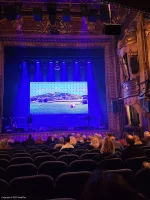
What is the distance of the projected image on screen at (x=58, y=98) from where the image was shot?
59.7ft

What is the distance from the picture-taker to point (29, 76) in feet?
65.4

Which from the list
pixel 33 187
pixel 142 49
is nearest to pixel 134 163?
pixel 33 187

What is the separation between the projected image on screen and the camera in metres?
18.2

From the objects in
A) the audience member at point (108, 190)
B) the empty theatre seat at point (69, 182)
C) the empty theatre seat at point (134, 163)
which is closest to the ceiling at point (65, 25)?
the empty theatre seat at point (134, 163)

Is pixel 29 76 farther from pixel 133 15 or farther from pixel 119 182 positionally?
pixel 119 182

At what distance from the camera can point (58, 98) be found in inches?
728

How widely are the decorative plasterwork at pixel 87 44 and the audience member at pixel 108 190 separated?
49.1 ft

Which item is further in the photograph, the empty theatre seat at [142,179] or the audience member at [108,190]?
the empty theatre seat at [142,179]

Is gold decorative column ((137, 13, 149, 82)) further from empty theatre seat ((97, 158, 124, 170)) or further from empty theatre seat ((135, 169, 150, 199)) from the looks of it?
empty theatre seat ((135, 169, 150, 199))

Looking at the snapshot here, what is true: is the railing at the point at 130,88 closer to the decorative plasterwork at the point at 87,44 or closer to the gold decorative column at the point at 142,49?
the gold decorative column at the point at 142,49

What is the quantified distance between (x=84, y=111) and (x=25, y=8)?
947cm

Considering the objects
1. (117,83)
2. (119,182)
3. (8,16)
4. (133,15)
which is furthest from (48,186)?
(117,83)

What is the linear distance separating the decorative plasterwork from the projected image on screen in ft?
10.1

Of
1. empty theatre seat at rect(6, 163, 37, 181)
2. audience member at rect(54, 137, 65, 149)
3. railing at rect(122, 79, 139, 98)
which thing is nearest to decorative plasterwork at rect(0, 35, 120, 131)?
railing at rect(122, 79, 139, 98)
